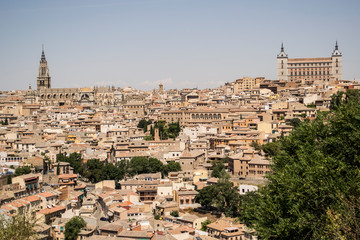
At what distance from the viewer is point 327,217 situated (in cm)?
1181

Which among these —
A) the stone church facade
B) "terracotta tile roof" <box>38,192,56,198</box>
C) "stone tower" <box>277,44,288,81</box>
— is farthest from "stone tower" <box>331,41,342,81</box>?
"terracotta tile roof" <box>38,192,56,198</box>

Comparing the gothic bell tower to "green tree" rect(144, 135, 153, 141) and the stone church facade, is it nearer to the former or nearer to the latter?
the stone church facade

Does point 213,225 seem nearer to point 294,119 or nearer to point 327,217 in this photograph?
point 327,217

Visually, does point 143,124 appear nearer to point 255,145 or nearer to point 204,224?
point 255,145

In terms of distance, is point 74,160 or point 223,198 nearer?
point 223,198

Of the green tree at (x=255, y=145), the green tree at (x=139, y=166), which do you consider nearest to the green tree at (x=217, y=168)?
the green tree at (x=255, y=145)

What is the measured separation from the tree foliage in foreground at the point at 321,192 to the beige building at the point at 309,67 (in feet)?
230

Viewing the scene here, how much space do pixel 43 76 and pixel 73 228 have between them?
264 ft

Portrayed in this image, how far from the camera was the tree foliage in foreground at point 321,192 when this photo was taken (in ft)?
37.9

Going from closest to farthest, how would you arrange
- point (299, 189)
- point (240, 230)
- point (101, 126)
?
1. point (299, 189)
2. point (240, 230)
3. point (101, 126)

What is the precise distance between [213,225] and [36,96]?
70269mm

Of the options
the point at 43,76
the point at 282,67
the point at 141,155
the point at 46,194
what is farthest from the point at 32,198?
the point at 43,76

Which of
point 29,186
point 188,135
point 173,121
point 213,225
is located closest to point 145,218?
point 213,225

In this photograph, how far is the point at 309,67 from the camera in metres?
83.8
